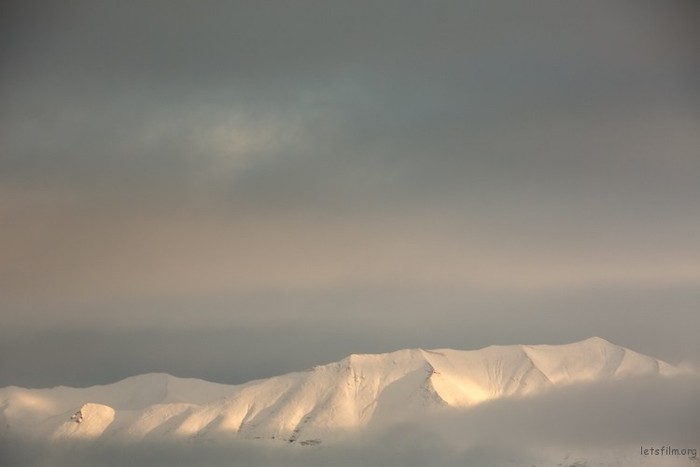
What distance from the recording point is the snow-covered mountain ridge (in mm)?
37000

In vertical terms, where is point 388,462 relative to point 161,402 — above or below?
below

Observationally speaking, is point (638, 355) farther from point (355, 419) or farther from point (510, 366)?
point (355, 419)

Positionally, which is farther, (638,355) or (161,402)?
(161,402)

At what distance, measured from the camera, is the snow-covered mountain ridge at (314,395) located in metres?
37.0

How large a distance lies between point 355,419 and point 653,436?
19766 mm

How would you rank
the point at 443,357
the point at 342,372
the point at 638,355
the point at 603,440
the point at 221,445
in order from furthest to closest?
1. the point at 221,445
2. the point at 342,372
3. the point at 443,357
4. the point at 603,440
5. the point at 638,355

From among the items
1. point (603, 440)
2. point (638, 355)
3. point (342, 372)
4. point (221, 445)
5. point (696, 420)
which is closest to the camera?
point (696, 420)

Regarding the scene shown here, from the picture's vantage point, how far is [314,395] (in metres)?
67.1

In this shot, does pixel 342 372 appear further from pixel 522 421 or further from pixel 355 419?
pixel 522 421

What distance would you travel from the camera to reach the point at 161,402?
3878 cm

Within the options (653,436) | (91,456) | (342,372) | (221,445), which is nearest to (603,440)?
(653,436)

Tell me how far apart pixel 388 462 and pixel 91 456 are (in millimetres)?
12332

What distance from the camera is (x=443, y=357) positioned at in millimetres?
43656

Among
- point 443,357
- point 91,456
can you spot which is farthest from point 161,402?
point 443,357
